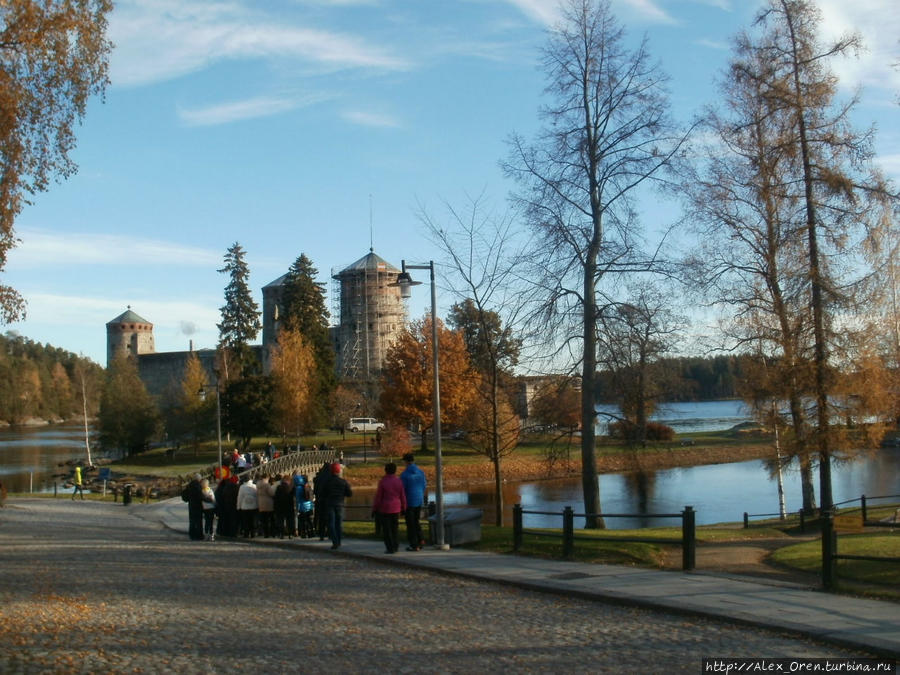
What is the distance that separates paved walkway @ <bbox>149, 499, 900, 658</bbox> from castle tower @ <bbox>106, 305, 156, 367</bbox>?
417ft

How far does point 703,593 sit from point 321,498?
32.2 feet

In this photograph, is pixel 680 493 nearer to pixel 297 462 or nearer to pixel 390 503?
pixel 297 462

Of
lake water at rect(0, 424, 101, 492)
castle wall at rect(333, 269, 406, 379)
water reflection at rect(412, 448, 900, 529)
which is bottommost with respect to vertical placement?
water reflection at rect(412, 448, 900, 529)

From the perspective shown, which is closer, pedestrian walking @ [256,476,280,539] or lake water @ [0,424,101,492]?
pedestrian walking @ [256,476,280,539]

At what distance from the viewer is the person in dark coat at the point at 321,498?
1780 centimetres

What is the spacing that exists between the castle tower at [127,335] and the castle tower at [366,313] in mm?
58010

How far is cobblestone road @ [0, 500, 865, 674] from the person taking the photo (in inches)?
307

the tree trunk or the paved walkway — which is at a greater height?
the tree trunk

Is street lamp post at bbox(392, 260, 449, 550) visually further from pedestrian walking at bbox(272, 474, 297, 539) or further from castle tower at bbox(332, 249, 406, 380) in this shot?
castle tower at bbox(332, 249, 406, 380)

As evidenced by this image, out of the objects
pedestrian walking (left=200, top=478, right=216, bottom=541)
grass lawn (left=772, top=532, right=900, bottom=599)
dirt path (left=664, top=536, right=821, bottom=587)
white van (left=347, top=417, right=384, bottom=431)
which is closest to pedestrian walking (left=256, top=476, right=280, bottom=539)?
pedestrian walking (left=200, top=478, right=216, bottom=541)

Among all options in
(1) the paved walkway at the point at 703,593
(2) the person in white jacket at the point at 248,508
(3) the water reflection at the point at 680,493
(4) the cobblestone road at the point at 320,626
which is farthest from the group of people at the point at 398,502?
(3) the water reflection at the point at 680,493

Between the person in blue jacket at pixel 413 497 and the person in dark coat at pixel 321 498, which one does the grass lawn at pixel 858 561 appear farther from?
the person in dark coat at pixel 321 498

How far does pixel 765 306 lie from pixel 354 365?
64451mm

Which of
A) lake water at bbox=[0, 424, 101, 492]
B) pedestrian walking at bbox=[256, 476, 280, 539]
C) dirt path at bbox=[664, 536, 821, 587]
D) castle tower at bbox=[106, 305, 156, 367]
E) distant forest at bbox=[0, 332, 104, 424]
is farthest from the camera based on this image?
castle tower at bbox=[106, 305, 156, 367]
